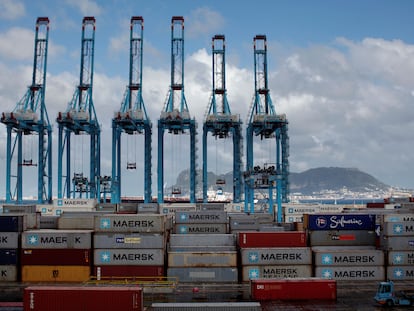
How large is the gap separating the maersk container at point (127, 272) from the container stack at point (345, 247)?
12940 mm

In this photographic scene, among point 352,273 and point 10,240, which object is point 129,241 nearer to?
point 10,240

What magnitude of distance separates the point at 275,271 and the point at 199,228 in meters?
12.0

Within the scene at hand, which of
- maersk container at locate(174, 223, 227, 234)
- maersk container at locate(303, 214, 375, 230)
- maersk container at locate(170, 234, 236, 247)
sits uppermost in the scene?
maersk container at locate(303, 214, 375, 230)

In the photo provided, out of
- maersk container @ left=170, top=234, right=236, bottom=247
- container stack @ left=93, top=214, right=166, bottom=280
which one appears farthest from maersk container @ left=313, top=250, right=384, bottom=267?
container stack @ left=93, top=214, right=166, bottom=280

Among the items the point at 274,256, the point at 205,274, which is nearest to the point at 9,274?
the point at 205,274

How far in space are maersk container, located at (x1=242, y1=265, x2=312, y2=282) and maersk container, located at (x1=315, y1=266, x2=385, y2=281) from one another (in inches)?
42.2

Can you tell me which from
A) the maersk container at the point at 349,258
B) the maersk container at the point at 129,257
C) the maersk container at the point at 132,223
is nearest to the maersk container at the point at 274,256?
the maersk container at the point at 349,258

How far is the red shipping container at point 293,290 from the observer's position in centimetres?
3291

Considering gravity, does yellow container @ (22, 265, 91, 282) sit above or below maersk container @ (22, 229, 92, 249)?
below

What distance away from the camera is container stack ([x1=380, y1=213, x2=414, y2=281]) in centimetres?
3966

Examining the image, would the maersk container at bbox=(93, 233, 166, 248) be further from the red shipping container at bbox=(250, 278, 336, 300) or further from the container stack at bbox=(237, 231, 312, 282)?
the red shipping container at bbox=(250, 278, 336, 300)

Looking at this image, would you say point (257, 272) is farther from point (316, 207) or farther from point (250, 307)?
point (316, 207)

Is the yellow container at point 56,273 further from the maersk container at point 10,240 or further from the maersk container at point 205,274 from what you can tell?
the maersk container at point 205,274

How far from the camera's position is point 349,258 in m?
39.3
